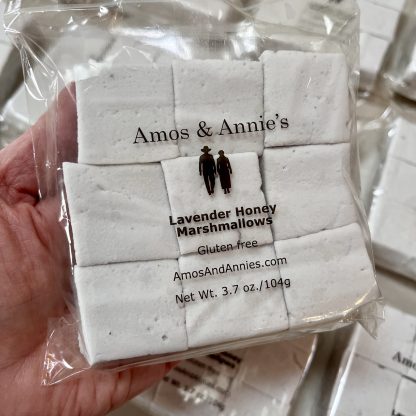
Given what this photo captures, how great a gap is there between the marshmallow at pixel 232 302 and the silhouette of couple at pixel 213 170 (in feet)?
0.37

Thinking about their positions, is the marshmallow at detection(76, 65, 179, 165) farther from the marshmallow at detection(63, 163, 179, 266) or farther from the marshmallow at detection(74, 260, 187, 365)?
the marshmallow at detection(74, 260, 187, 365)

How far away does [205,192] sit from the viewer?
793mm

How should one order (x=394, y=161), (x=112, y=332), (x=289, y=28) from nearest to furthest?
(x=112, y=332) → (x=289, y=28) → (x=394, y=161)

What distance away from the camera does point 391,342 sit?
3.28 ft

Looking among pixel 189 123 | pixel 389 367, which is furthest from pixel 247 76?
pixel 389 367

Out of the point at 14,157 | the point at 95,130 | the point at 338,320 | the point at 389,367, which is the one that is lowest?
the point at 389,367

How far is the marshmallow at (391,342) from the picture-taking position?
99 centimetres

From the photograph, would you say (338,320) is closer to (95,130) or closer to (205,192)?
(205,192)

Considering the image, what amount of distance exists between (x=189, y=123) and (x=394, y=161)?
21.9 inches

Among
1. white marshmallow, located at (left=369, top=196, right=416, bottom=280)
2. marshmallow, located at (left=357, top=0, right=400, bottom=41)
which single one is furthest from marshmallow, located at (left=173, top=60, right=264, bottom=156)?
marshmallow, located at (left=357, top=0, right=400, bottom=41)

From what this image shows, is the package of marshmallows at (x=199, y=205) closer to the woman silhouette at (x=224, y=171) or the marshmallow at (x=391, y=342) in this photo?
the woman silhouette at (x=224, y=171)

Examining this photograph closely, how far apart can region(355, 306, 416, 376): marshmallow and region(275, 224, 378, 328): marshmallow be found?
22 cm

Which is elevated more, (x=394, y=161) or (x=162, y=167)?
(x=162, y=167)

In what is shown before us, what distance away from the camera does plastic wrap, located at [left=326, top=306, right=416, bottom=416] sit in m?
0.96
